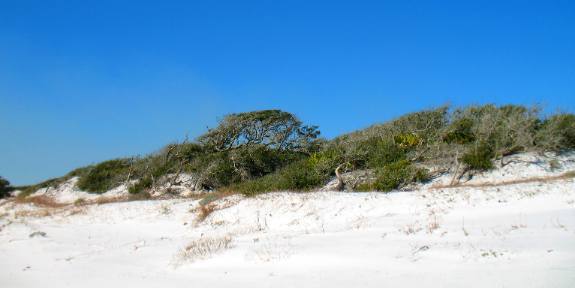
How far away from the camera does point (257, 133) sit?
3058 cm

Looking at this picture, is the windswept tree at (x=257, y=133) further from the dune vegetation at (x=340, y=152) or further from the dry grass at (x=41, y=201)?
the dry grass at (x=41, y=201)

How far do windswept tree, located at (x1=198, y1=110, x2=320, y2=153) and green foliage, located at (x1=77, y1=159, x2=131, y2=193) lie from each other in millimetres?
6093

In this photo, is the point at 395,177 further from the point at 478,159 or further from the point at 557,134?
the point at 557,134

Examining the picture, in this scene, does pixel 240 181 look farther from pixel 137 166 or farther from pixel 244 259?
pixel 244 259

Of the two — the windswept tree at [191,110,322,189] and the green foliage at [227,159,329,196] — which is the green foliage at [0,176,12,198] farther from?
the green foliage at [227,159,329,196]

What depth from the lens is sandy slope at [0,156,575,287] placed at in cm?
700

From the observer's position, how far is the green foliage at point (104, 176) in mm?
31656

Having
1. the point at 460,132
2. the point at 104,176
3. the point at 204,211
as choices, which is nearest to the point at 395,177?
the point at 460,132

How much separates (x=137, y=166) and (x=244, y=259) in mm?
23588

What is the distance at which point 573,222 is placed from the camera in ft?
29.2

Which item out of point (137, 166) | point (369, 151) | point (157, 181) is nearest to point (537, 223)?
point (369, 151)

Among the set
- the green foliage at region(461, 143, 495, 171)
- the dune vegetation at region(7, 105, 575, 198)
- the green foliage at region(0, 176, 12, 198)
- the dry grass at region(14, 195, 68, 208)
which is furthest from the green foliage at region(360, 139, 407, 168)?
the green foliage at region(0, 176, 12, 198)

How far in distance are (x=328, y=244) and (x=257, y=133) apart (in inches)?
850

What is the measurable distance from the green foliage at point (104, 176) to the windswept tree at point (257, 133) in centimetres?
609
